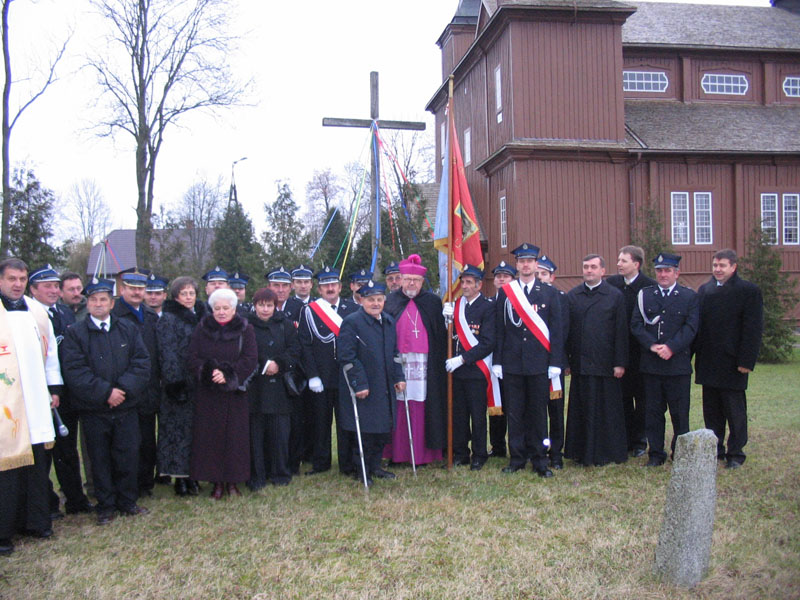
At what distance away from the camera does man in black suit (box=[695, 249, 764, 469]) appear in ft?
21.6

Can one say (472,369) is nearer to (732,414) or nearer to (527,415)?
(527,415)

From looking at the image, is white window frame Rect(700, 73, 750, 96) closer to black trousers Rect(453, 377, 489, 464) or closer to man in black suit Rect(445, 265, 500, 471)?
man in black suit Rect(445, 265, 500, 471)

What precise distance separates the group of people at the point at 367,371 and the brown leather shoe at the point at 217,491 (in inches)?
1.7

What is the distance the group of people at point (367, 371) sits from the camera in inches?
222

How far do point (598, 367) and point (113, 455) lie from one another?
14.9ft

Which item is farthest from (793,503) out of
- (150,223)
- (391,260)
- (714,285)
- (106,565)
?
(150,223)

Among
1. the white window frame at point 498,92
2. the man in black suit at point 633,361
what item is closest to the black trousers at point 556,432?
the man in black suit at point 633,361

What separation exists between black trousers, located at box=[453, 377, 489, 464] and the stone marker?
286cm

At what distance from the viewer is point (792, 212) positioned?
23.0 meters

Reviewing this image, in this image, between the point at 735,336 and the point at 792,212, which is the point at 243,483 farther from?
the point at 792,212

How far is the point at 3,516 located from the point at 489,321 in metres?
4.42

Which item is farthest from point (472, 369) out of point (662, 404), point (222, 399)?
point (222, 399)

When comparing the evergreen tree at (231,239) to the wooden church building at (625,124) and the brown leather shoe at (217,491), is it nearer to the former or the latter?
the wooden church building at (625,124)

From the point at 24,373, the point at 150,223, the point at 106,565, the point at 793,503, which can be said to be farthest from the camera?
the point at 150,223
